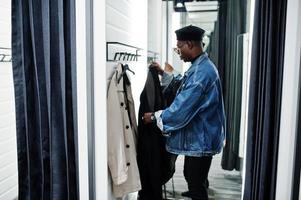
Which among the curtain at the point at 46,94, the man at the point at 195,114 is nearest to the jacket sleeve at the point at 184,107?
the man at the point at 195,114

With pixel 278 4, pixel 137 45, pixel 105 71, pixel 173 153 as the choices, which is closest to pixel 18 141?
pixel 105 71

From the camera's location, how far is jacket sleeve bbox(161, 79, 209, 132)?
65.1 inches

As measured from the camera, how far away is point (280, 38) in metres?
1.24

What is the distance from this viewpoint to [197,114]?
1737 mm

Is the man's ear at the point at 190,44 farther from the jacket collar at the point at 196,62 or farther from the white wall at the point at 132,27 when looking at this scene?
the white wall at the point at 132,27

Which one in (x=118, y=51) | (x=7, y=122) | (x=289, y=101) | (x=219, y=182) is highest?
(x=118, y=51)

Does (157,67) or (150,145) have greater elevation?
(157,67)

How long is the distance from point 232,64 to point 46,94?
1.27 metres

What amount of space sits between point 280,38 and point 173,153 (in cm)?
100

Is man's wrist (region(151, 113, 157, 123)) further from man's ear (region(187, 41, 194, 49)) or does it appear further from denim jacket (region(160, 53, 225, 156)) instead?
man's ear (region(187, 41, 194, 49))

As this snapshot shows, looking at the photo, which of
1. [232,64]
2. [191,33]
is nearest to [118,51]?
[191,33]

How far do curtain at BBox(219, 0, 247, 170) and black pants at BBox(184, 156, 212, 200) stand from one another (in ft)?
0.73

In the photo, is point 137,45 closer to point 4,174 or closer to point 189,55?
point 189,55

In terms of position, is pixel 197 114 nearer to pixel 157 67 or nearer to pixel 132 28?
pixel 157 67
